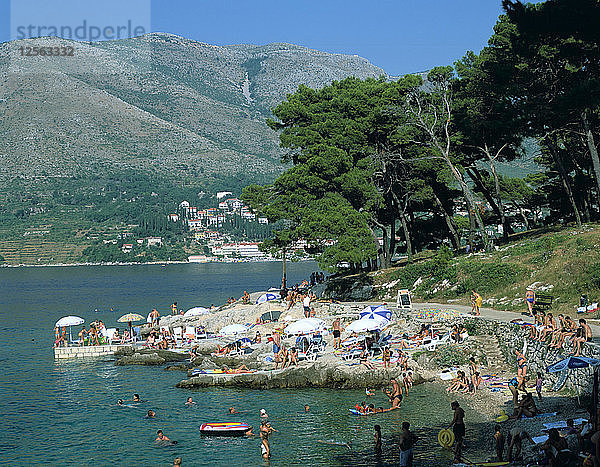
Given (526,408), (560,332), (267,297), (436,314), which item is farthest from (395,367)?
(267,297)

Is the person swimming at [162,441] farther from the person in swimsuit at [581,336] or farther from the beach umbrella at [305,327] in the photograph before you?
the person in swimsuit at [581,336]

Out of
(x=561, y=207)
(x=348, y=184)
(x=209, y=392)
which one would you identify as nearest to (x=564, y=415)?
(x=209, y=392)

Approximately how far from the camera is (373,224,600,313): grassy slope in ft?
104

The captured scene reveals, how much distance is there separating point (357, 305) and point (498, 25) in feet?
68.3

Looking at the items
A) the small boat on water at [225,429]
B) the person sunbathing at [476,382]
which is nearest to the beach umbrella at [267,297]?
the person sunbathing at [476,382]

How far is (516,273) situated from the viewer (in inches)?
1406

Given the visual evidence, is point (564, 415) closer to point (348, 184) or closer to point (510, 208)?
point (348, 184)

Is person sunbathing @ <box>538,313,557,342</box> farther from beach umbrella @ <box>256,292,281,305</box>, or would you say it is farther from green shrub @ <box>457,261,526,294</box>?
beach umbrella @ <box>256,292,281,305</box>

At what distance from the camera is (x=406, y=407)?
2403 cm

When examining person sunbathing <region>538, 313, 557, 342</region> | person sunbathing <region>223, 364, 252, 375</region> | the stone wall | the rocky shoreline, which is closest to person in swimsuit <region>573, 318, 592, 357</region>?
the stone wall

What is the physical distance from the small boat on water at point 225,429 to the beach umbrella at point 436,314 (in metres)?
13.8

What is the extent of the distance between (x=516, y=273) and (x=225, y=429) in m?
20.2

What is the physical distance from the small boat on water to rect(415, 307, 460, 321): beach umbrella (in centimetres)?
1376

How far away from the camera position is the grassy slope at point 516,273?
31547mm
